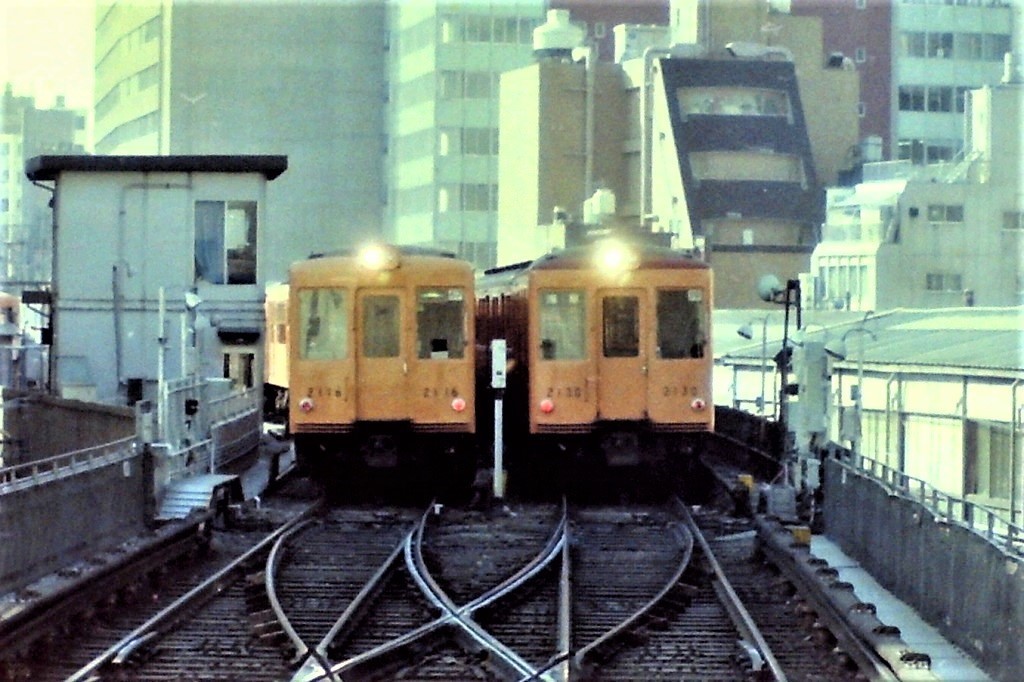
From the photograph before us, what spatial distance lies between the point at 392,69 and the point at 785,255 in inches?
732

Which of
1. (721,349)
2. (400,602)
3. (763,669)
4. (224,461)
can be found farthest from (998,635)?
(721,349)

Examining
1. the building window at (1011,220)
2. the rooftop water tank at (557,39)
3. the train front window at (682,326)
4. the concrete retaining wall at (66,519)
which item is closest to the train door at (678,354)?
the train front window at (682,326)

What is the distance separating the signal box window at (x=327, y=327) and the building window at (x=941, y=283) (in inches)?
1505

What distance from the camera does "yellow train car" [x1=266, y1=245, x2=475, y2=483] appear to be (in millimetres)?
17359

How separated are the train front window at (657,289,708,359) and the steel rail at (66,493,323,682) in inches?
181

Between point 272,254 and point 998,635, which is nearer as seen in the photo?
point 998,635

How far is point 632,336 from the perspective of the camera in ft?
57.5

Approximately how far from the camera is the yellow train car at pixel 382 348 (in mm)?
17359

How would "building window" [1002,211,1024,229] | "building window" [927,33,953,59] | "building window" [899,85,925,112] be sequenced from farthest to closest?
"building window" [899,85,925,112], "building window" [927,33,953,59], "building window" [1002,211,1024,229]

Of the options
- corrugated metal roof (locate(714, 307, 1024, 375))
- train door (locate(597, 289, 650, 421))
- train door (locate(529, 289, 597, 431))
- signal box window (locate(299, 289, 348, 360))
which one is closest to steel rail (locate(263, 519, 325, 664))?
signal box window (locate(299, 289, 348, 360))

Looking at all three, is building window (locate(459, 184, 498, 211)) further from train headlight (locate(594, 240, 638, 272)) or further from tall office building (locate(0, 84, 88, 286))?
train headlight (locate(594, 240, 638, 272))

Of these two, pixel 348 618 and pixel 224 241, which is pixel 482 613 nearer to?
pixel 348 618

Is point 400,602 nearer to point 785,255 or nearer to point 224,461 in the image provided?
point 224,461

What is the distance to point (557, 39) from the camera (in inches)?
2539
